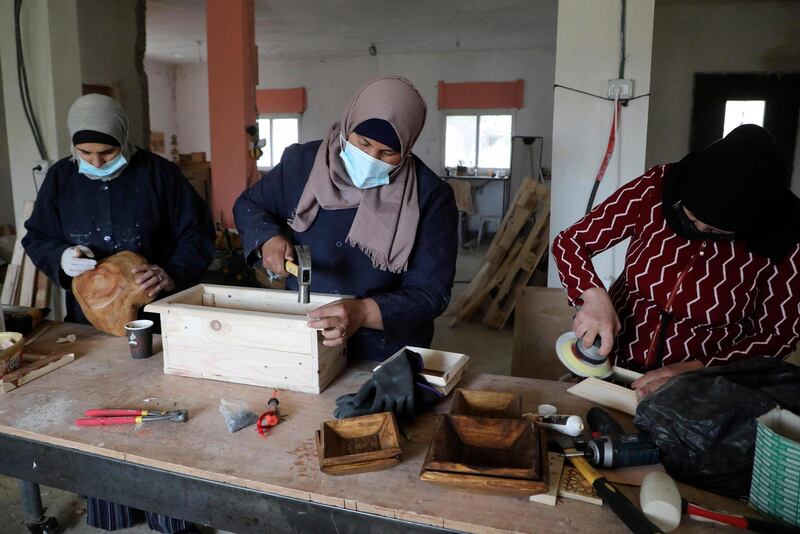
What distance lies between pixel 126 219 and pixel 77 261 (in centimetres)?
30

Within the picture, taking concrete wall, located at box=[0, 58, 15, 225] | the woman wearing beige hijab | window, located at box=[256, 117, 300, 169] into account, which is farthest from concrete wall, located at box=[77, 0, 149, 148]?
window, located at box=[256, 117, 300, 169]

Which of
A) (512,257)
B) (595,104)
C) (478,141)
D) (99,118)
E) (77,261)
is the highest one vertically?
(478,141)

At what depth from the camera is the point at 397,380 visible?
140 centimetres

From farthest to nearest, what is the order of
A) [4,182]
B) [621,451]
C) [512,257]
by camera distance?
[4,182]
[512,257]
[621,451]

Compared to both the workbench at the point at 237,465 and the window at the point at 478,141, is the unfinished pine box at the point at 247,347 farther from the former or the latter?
the window at the point at 478,141

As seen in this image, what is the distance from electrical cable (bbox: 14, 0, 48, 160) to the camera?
3.54 metres

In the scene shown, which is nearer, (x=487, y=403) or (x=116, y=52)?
(x=487, y=403)

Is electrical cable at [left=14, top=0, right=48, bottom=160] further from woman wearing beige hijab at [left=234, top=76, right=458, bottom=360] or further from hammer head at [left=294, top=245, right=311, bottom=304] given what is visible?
hammer head at [left=294, top=245, right=311, bottom=304]

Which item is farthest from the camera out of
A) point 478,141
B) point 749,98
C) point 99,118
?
point 478,141

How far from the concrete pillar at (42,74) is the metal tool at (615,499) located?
3.73 meters

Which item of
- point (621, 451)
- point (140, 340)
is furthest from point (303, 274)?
point (621, 451)

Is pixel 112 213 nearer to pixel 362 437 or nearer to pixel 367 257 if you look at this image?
pixel 367 257

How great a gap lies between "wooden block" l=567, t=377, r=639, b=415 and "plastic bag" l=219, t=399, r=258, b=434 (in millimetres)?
845

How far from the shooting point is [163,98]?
13227mm
